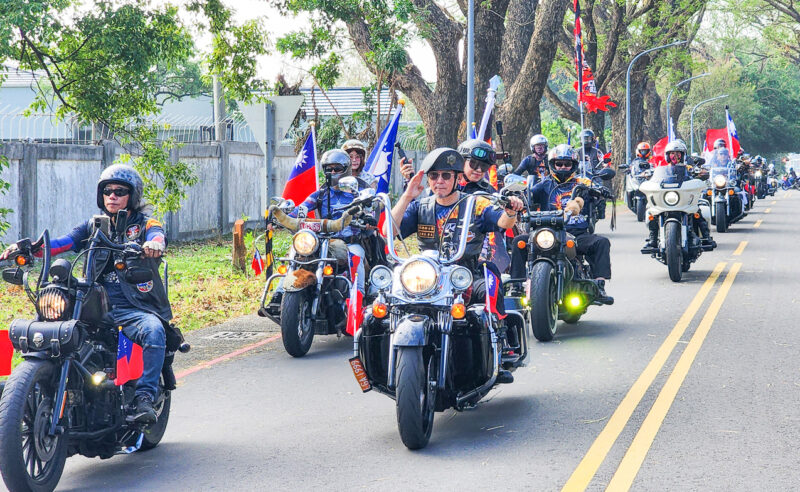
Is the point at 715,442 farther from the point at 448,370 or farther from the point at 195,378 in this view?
the point at 195,378

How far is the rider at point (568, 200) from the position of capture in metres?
11.2

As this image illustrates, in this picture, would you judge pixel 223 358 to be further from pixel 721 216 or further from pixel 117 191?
pixel 721 216

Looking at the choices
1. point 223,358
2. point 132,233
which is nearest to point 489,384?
point 132,233

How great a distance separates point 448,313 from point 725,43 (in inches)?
2299

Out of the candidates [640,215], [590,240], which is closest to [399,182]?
[640,215]

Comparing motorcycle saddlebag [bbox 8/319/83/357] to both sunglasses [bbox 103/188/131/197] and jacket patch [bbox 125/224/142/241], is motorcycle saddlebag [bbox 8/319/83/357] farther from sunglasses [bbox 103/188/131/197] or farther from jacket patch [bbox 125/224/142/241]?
sunglasses [bbox 103/188/131/197]

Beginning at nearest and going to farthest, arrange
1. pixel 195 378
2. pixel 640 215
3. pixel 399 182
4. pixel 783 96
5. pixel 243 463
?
pixel 243 463, pixel 195 378, pixel 640 215, pixel 399 182, pixel 783 96

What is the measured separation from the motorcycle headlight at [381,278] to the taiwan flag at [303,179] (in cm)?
649

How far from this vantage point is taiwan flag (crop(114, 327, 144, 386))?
602 centimetres

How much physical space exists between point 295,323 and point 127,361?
12.3ft

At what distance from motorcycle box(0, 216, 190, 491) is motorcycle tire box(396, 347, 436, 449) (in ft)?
4.76

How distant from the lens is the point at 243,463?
6402mm

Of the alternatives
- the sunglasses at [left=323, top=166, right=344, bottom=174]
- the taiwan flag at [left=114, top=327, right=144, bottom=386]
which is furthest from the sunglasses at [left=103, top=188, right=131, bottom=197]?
the sunglasses at [left=323, top=166, right=344, bottom=174]

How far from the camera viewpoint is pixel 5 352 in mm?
6070
